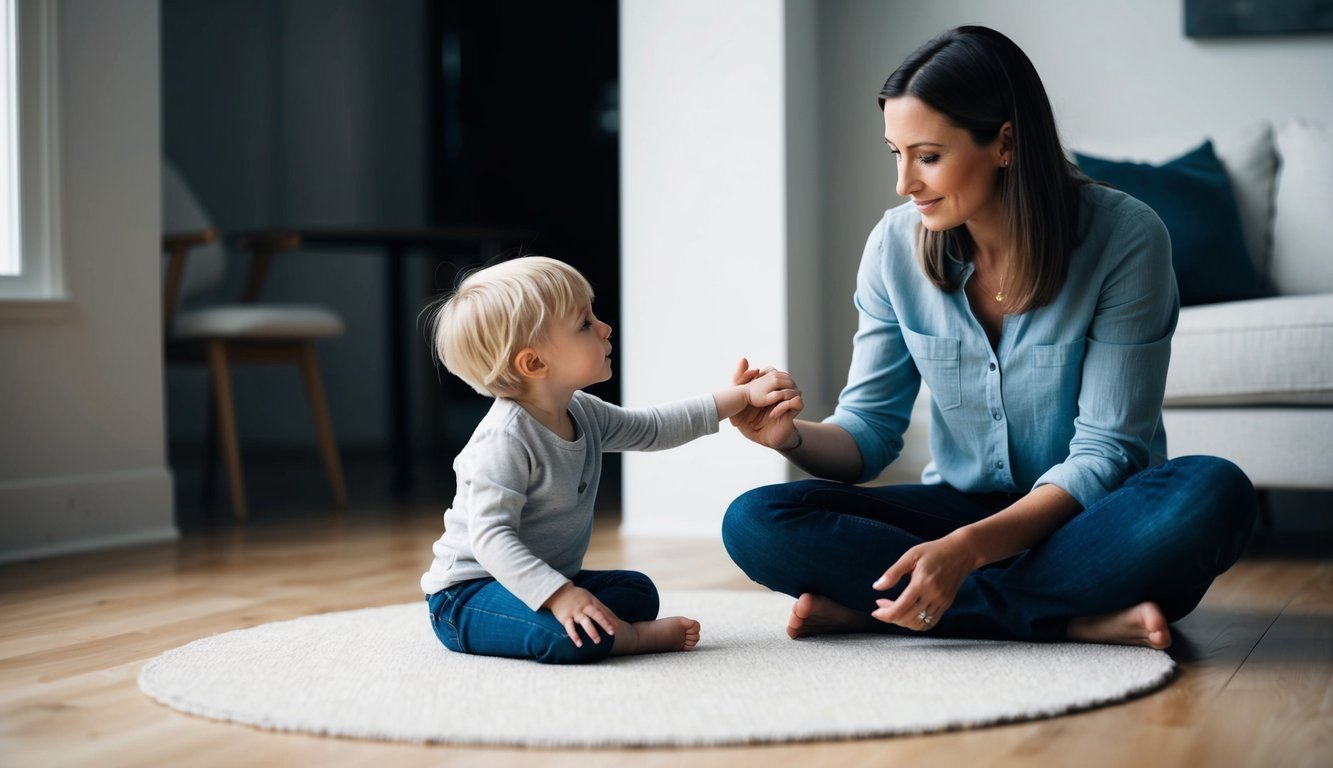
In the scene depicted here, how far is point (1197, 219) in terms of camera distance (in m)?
2.63

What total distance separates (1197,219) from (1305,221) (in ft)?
0.99

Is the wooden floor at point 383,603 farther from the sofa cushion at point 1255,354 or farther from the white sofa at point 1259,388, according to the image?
the sofa cushion at point 1255,354

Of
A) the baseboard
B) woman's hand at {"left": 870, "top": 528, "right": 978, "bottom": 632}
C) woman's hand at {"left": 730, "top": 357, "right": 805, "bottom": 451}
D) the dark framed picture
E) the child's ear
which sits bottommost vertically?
the baseboard

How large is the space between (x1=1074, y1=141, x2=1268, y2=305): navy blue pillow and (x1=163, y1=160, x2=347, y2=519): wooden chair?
6.30 ft

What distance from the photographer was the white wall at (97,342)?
8.59 ft

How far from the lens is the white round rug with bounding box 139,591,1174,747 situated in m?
1.20

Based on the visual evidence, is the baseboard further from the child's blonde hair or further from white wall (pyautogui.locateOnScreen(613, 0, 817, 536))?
the child's blonde hair

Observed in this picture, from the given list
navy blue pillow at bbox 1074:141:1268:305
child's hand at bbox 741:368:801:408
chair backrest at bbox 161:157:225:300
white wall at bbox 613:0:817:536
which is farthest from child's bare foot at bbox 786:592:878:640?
chair backrest at bbox 161:157:225:300

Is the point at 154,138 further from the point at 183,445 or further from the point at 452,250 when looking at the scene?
the point at 183,445

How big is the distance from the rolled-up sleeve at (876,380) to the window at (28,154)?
1.77 metres

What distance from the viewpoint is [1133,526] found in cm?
144

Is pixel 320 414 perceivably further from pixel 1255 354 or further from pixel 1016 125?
pixel 1016 125

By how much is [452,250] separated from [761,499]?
2.52 m

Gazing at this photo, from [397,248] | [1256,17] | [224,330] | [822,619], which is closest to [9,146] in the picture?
[224,330]
